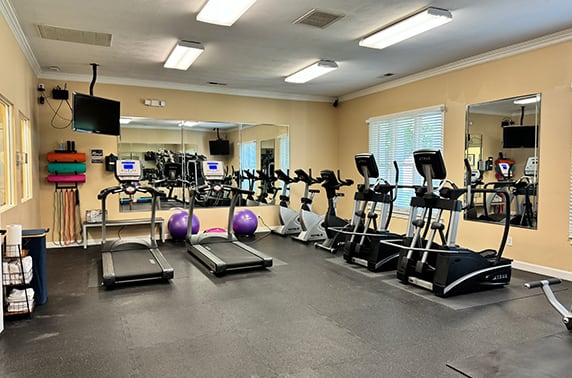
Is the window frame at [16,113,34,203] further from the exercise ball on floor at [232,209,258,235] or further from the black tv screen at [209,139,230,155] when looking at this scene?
the exercise ball on floor at [232,209,258,235]

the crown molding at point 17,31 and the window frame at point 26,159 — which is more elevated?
the crown molding at point 17,31

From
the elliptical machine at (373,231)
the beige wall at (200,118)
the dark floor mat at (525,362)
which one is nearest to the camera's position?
the dark floor mat at (525,362)

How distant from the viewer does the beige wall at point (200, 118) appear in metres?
6.85

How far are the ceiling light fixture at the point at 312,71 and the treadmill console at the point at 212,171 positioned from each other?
2.07m

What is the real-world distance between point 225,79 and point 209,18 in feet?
10.5

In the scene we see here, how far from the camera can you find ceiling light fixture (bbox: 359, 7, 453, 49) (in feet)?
13.7

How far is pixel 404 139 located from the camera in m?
7.34

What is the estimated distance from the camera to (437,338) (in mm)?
3240

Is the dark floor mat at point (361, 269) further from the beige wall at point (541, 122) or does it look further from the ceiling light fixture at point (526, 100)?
the ceiling light fixture at point (526, 100)

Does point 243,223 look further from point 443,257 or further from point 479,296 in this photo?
point 479,296

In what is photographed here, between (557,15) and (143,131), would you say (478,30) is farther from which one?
(143,131)

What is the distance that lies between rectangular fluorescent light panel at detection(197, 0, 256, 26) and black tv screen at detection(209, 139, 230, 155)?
13.2ft

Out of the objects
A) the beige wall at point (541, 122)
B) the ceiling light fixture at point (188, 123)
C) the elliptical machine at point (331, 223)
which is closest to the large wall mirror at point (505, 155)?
the beige wall at point (541, 122)

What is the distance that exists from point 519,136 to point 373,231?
7.78 ft
